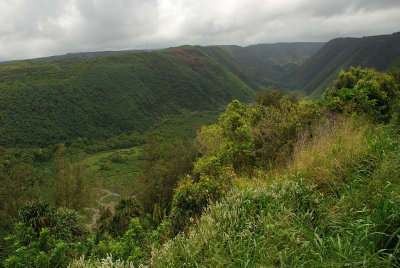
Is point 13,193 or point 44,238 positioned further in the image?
point 13,193

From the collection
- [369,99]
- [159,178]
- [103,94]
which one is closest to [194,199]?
[369,99]

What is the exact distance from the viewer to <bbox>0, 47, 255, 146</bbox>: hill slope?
233ft

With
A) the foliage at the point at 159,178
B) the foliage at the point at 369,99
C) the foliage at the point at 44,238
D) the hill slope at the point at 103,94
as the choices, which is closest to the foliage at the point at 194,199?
the foliage at the point at 44,238

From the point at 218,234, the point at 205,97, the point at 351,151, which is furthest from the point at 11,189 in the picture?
the point at 205,97

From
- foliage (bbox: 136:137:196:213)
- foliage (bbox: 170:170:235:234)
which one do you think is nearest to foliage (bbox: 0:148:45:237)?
foliage (bbox: 136:137:196:213)

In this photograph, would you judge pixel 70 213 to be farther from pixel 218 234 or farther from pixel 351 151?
pixel 351 151

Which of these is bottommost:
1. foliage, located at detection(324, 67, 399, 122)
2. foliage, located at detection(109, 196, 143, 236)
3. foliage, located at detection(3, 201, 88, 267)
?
foliage, located at detection(109, 196, 143, 236)

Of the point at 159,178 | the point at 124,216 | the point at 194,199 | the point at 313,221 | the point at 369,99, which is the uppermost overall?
the point at 369,99

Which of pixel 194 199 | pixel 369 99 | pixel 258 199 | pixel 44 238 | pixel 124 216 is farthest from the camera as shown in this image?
pixel 124 216

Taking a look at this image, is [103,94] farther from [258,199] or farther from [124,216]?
[258,199]

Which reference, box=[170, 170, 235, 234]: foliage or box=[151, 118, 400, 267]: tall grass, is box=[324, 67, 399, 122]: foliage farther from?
box=[170, 170, 235, 234]: foliage

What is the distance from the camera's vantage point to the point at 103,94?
9475 centimetres

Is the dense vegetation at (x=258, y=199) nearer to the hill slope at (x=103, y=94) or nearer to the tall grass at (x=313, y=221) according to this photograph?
the tall grass at (x=313, y=221)

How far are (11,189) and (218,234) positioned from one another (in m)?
27.5
